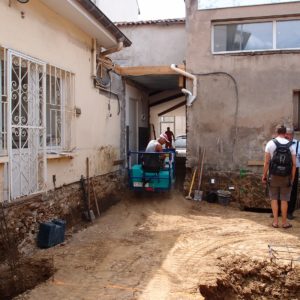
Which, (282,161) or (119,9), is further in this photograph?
(119,9)

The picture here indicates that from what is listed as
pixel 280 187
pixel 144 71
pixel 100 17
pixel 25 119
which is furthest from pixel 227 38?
pixel 25 119

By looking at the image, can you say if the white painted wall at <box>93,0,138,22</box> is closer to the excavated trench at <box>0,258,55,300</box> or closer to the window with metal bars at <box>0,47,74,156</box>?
the window with metal bars at <box>0,47,74,156</box>

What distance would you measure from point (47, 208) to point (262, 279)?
3676 mm

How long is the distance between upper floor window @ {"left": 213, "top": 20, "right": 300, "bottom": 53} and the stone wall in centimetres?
486

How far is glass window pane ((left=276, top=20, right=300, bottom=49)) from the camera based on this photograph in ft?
33.6

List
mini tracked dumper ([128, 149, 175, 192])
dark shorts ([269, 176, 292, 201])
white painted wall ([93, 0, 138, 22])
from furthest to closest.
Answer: white painted wall ([93, 0, 138, 22]) < mini tracked dumper ([128, 149, 175, 192]) < dark shorts ([269, 176, 292, 201])

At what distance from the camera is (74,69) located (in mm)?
7895

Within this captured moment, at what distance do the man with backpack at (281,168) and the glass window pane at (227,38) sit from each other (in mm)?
3968

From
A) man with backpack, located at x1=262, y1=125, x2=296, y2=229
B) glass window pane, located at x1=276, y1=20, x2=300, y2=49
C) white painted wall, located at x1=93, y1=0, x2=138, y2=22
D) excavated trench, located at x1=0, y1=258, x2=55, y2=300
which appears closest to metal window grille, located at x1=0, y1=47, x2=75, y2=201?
excavated trench, located at x1=0, y1=258, x2=55, y2=300

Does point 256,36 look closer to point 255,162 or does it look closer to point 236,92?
point 236,92

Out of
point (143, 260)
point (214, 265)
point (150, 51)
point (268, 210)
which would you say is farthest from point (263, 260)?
point (150, 51)

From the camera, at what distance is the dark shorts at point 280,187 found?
24.2ft

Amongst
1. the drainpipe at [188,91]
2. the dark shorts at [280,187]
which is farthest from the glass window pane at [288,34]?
the dark shorts at [280,187]

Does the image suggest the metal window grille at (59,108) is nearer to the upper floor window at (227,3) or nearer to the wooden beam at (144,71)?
the wooden beam at (144,71)
